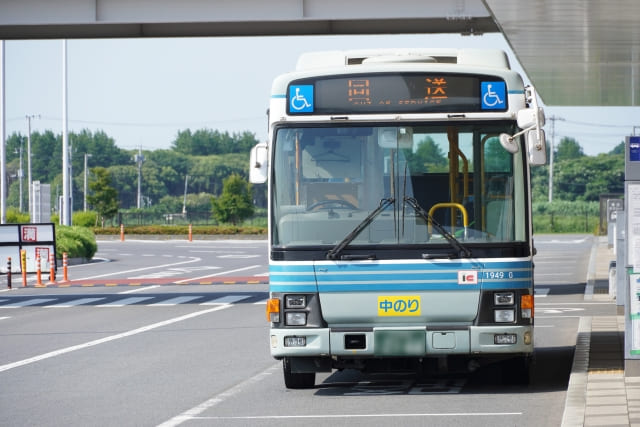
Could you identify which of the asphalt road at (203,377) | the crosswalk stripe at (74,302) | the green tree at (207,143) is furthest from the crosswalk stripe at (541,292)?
the green tree at (207,143)

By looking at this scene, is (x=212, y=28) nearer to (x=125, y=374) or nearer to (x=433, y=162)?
(x=125, y=374)

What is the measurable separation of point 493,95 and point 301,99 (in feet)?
5.89

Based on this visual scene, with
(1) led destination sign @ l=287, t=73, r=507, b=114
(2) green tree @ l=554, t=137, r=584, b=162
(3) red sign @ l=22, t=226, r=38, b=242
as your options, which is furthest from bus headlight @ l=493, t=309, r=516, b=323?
(2) green tree @ l=554, t=137, r=584, b=162

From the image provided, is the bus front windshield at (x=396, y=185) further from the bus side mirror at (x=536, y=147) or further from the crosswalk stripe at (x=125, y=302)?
the crosswalk stripe at (x=125, y=302)

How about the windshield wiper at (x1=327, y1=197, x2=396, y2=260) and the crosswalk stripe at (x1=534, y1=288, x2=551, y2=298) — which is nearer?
the windshield wiper at (x1=327, y1=197, x2=396, y2=260)

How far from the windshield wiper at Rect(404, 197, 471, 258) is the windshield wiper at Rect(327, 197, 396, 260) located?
0.17 meters

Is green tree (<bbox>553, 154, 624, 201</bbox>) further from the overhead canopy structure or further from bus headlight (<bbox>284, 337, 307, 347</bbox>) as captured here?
bus headlight (<bbox>284, 337, 307, 347</bbox>)

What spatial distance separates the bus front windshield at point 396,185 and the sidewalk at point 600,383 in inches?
59.5

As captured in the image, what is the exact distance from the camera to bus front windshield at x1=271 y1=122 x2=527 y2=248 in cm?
1062

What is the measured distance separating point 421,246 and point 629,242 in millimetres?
1989

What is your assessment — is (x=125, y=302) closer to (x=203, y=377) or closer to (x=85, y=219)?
(x=203, y=377)

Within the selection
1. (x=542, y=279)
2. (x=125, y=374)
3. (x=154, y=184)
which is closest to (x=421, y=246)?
(x=125, y=374)

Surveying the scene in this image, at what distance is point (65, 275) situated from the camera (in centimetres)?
3234

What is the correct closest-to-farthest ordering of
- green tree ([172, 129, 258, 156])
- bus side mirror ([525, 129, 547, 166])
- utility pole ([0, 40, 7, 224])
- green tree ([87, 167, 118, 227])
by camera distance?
bus side mirror ([525, 129, 547, 166]) → utility pole ([0, 40, 7, 224]) → green tree ([87, 167, 118, 227]) → green tree ([172, 129, 258, 156])
